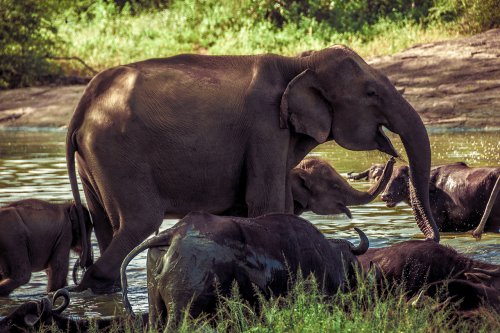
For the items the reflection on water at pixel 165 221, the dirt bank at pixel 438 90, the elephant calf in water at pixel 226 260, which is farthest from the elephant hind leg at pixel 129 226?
the dirt bank at pixel 438 90

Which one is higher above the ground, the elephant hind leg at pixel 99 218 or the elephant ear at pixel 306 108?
the elephant ear at pixel 306 108

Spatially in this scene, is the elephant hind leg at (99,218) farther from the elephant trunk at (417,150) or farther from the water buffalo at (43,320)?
the elephant trunk at (417,150)

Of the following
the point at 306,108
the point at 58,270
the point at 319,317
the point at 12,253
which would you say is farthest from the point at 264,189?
the point at 319,317

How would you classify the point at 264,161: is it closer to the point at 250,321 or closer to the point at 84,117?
the point at 84,117

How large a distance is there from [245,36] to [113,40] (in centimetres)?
355

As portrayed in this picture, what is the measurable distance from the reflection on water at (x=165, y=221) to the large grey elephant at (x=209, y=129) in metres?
0.46

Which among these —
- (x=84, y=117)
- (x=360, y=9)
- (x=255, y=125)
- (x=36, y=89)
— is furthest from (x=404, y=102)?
(x=360, y=9)

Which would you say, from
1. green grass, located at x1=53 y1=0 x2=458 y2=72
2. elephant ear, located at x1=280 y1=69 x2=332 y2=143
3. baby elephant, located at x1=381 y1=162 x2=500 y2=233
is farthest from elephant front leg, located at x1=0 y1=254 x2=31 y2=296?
green grass, located at x1=53 y1=0 x2=458 y2=72

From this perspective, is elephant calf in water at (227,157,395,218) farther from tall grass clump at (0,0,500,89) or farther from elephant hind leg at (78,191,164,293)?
tall grass clump at (0,0,500,89)

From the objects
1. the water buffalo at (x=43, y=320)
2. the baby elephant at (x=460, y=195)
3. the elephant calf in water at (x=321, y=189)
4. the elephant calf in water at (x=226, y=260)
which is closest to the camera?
the elephant calf in water at (x=226, y=260)

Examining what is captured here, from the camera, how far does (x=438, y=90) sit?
22.9 meters

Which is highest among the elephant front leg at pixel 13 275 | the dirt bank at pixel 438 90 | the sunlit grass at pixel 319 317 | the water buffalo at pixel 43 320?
the sunlit grass at pixel 319 317

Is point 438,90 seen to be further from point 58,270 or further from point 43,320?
point 43,320

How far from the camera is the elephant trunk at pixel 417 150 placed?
26.4ft
